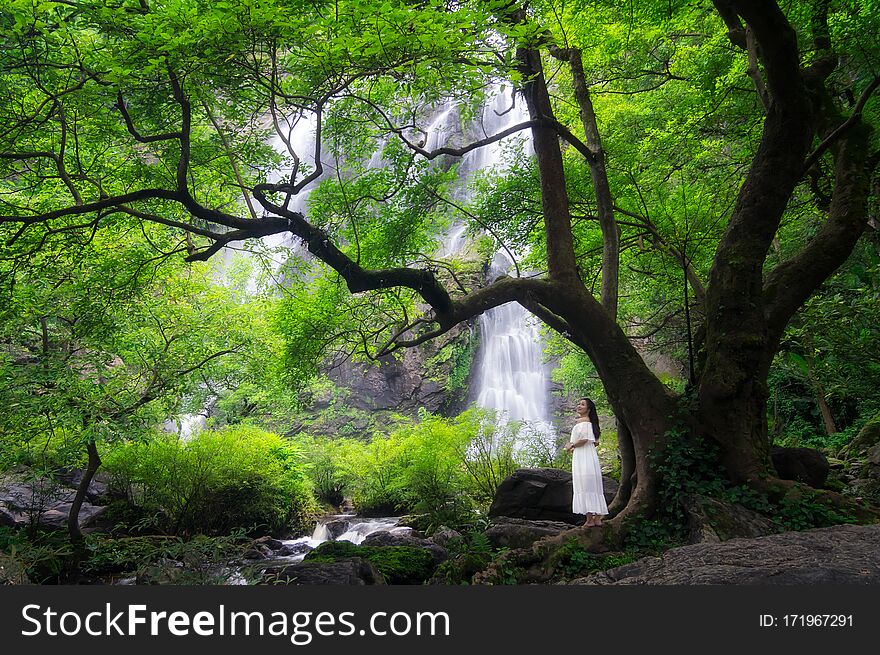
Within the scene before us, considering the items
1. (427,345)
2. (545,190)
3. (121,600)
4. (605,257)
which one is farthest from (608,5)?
(427,345)

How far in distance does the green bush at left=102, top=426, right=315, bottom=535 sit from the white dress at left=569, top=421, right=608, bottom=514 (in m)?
5.80

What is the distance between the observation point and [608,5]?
7.03 metres

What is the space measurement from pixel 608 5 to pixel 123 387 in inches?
345

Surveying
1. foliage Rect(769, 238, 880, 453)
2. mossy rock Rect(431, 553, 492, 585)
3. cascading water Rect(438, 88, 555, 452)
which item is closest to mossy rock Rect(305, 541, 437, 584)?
mossy rock Rect(431, 553, 492, 585)

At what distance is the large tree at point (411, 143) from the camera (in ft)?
15.6

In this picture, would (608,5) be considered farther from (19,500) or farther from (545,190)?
(19,500)

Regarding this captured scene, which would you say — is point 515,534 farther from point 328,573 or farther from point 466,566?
point 328,573

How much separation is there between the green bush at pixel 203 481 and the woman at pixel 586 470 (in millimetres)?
5808

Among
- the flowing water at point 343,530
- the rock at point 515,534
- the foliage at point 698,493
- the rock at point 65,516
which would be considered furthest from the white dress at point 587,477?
the rock at point 65,516

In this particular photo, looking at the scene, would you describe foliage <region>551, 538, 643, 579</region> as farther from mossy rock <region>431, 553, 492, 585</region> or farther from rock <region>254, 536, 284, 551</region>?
rock <region>254, 536, 284, 551</region>

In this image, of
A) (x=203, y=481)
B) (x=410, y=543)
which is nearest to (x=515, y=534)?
(x=410, y=543)

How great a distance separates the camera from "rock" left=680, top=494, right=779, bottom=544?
17.8ft

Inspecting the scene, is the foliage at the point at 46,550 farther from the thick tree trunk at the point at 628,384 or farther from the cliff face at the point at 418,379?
the cliff face at the point at 418,379

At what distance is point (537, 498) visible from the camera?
30.0 feet
